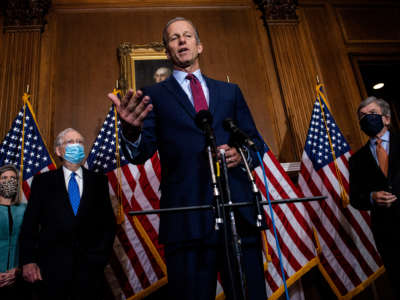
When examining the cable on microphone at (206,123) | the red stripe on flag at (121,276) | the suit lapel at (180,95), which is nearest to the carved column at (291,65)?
the red stripe on flag at (121,276)

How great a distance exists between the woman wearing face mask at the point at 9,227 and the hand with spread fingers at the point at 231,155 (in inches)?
83.4

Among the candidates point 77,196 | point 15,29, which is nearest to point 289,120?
point 77,196

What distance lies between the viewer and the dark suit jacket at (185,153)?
1.36 m

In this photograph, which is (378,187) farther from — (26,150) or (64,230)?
(26,150)

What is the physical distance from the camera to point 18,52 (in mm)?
4223

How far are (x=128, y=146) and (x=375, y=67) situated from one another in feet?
16.4

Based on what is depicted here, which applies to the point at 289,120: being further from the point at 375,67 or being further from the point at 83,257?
the point at 83,257

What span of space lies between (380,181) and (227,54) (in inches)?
105

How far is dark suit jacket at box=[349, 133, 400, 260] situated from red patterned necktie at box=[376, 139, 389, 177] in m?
0.04

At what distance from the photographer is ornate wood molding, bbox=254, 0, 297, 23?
191 inches

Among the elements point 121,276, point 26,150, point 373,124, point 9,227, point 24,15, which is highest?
point 24,15

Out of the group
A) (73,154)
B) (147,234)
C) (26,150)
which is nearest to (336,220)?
(147,234)

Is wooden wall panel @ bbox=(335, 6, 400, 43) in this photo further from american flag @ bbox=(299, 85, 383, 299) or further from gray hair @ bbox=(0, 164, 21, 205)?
gray hair @ bbox=(0, 164, 21, 205)

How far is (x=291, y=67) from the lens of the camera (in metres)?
4.57
